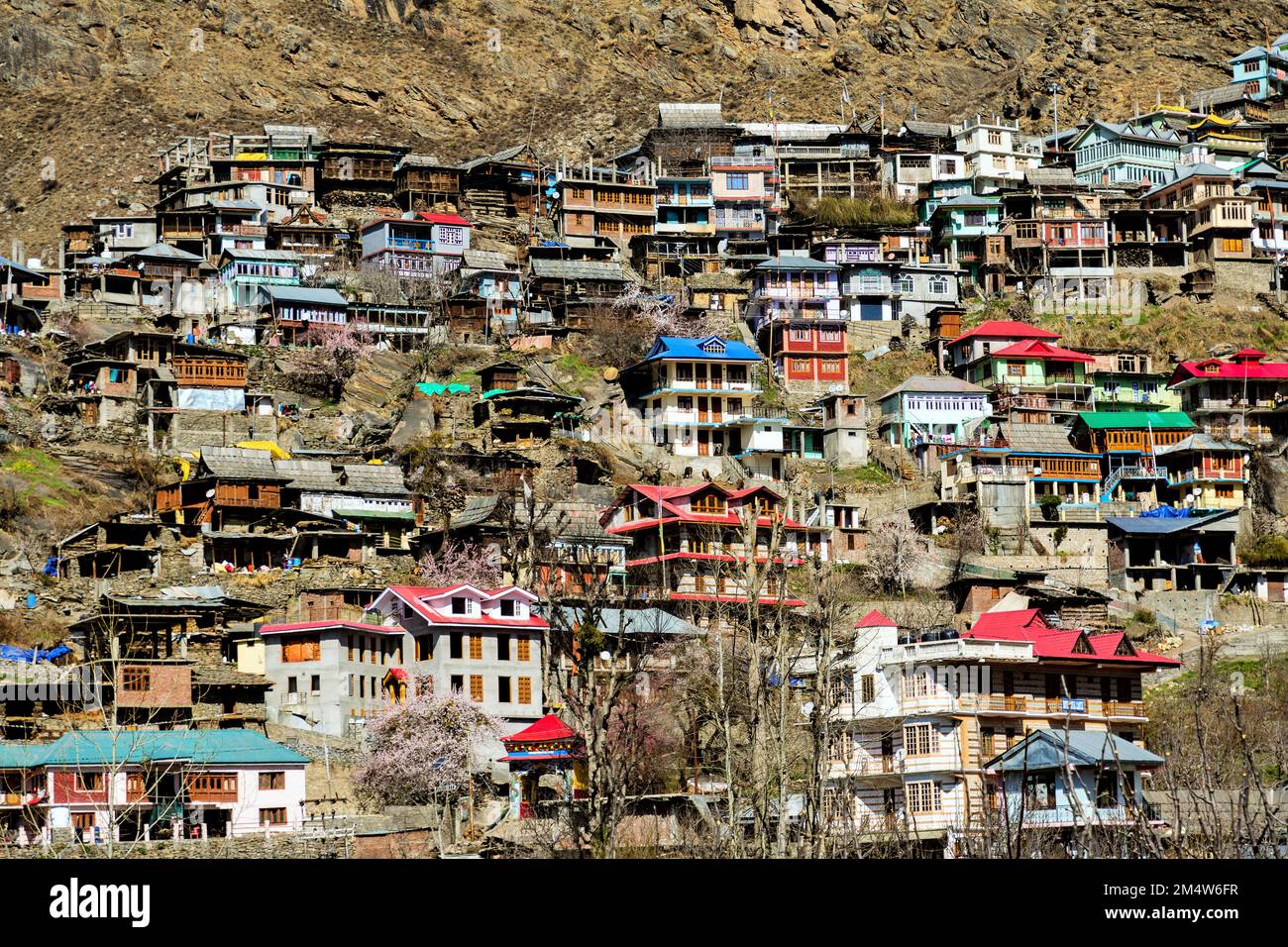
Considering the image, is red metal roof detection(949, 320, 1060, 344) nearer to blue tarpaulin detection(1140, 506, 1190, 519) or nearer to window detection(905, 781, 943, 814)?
blue tarpaulin detection(1140, 506, 1190, 519)

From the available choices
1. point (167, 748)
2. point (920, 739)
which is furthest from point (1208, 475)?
point (167, 748)

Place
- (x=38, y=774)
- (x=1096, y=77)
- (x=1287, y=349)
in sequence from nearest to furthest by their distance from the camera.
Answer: (x=38, y=774) < (x=1287, y=349) < (x=1096, y=77)

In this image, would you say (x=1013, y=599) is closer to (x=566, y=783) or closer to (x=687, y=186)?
(x=566, y=783)

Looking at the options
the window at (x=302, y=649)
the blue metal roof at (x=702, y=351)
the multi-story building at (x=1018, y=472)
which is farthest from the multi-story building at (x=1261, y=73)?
the window at (x=302, y=649)

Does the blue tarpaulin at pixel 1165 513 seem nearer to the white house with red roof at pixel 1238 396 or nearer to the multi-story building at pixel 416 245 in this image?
the white house with red roof at pixel 1238 396

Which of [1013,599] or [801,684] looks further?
[1013,599]

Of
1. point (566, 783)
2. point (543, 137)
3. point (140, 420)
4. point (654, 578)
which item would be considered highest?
point (543, 137)

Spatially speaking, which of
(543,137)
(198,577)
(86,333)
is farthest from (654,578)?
(543,137)

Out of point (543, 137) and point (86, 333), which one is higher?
point (543, 137)

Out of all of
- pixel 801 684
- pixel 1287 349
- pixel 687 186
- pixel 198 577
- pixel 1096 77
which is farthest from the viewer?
pixel 1096 77
